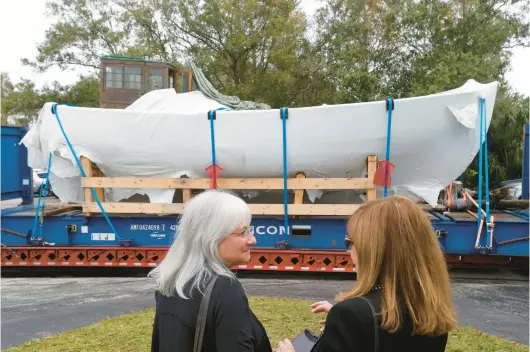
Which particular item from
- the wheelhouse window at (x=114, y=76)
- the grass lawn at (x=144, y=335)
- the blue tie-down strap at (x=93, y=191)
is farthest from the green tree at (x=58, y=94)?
the grass lawn at (x=144, y=335)

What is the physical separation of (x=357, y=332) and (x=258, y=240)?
5.63 m

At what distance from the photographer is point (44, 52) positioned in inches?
987

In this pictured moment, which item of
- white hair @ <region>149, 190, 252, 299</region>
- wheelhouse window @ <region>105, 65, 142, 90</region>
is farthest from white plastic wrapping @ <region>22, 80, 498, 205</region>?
white hair @ <region>149, 190, 252, 299</region>

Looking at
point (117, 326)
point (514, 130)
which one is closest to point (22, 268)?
point (117, 326)

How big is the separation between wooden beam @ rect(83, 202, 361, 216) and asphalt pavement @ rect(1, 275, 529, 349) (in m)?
1.02

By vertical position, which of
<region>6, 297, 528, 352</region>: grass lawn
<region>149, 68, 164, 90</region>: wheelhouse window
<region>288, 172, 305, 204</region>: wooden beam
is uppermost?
<region>149, 68, 164, 90</region>: wheelhouse window

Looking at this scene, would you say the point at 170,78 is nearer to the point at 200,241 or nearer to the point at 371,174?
the point at 371,174

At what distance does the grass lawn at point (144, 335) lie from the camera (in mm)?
4492

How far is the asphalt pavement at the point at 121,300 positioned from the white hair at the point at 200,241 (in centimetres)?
353

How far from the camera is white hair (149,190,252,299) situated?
1.96 meters

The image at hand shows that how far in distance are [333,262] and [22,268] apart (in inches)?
210

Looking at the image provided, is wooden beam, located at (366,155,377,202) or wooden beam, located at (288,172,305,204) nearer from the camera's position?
wooden beam, located at (366,155,377,202)

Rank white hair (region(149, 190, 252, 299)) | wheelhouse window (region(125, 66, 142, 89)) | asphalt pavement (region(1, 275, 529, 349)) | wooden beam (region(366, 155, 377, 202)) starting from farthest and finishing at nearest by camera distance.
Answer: wheelhouse window (region(125, 66, 142, 89)) < wooden beam (region(366, 155, 377, 202)) < asphalt pavement (region(1, 275, 529, 349)) < white hair (region(149, 190, 252, 299))

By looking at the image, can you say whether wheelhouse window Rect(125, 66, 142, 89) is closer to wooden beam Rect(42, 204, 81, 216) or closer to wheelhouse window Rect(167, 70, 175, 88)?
wheelhouse window Rect(167, 70, 175, 88)
